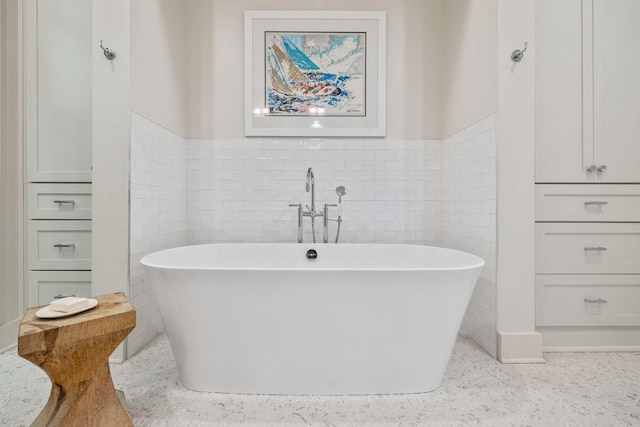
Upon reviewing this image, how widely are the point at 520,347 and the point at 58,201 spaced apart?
2.93 meters

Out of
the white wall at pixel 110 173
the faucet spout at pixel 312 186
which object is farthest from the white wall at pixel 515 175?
the white wall at pixel 110 173

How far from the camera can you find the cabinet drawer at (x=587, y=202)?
70.2 inches

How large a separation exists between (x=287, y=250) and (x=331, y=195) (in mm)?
569

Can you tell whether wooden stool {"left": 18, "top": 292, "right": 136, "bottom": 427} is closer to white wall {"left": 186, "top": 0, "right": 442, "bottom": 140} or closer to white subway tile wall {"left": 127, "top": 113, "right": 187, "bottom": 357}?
white subway tile wall {"left": 127, "top": 113, "right": 187, "bottom": 357}

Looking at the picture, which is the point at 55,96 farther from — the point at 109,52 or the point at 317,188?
the point at 317,188

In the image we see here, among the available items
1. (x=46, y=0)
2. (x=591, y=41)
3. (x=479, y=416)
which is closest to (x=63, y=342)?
(x=479, y=416)

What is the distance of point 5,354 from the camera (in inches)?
69.9

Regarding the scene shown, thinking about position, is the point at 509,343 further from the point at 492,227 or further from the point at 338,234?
the point at 338,234

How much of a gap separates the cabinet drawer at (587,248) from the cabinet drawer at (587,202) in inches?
1.9

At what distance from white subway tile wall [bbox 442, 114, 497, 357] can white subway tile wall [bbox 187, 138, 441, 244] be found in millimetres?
216

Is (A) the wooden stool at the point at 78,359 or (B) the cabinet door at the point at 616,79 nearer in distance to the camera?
(A) the wooden stool at the point at 78,359

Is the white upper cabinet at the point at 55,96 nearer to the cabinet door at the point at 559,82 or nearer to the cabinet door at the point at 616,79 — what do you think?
the cabinet door at the point at 559,82

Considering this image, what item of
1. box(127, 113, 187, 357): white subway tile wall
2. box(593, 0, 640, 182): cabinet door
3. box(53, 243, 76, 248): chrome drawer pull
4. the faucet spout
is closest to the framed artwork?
the faucet spout

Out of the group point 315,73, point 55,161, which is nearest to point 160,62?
point 55,161
